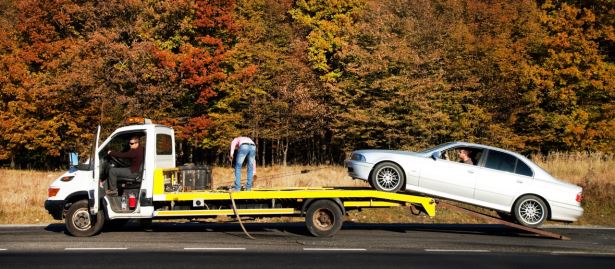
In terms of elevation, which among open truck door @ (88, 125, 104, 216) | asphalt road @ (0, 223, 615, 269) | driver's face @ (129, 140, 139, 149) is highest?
driver's face @ (129, 140, 139, 149)

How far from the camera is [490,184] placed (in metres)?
13.4

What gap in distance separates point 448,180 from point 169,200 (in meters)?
5.56

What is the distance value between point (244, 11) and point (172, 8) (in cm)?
761

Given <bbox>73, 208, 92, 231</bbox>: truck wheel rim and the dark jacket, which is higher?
the dark jacket

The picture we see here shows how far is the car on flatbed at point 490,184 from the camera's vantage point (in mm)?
13359

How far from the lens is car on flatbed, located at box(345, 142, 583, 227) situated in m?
13.4

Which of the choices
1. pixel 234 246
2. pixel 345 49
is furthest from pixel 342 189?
pixel 345 49

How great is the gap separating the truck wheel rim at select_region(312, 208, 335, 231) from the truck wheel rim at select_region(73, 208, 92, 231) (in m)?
4.52

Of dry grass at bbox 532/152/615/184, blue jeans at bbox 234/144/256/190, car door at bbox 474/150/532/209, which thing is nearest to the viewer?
car door at bbox 474/150/532/209

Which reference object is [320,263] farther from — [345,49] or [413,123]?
[345,49]

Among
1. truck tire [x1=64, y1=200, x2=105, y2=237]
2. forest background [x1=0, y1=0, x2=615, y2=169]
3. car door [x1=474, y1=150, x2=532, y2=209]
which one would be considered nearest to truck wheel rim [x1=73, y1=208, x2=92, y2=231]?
truck tire [x1=64, y1=200, x2=105, y2=237]

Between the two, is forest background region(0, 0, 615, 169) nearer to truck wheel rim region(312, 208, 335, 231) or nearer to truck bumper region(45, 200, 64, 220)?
truck bumper region(45, 200, 64, 220)

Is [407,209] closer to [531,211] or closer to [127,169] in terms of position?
[531,211]

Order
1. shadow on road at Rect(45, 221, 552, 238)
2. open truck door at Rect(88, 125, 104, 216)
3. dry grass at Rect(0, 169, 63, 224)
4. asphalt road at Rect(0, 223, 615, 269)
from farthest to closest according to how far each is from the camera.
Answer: dry grass at Rect(0, 169, 63, 224)
shadow on road at Rect(45, 221, 552, 238)
open truck door at Rect(88, 125, 104, 216)
asphalt road at Rect(0, 223, 615, 269)
